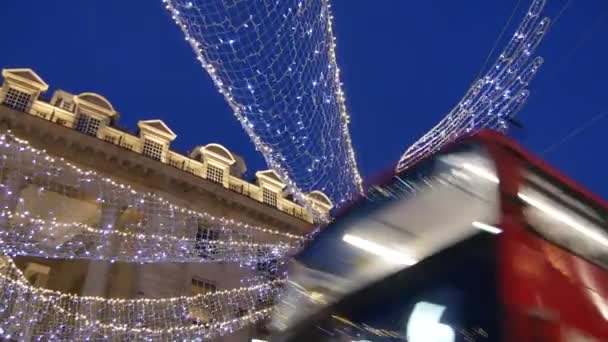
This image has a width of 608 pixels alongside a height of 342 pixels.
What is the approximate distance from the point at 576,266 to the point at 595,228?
1.86 ft

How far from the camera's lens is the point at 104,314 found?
66.5 feet

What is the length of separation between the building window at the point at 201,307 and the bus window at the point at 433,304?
19.2 meters

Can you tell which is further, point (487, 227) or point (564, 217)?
point (564, 217)

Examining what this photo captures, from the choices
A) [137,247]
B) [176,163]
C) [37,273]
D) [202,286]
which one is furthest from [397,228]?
[37,273]

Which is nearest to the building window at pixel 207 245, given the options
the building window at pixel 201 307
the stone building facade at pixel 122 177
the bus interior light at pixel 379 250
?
the stone building facade at pixel 122 177

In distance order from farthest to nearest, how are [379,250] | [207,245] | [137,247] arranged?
[207,245] → [137,247] → [379,250]

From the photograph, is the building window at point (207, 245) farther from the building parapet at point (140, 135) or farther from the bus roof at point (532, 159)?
the bus roof at point (532, 159)

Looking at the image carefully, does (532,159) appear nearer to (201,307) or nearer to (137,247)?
(137,247)

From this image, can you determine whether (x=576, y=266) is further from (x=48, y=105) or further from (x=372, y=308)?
(x=48, y=105)

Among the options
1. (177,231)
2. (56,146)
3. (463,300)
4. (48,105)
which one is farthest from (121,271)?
(463,300)

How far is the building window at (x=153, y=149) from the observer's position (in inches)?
1028

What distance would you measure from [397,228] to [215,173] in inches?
905

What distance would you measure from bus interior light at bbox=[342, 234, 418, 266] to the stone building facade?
17.8 metres

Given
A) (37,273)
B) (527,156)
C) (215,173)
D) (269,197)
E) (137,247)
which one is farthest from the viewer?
(269,197)
